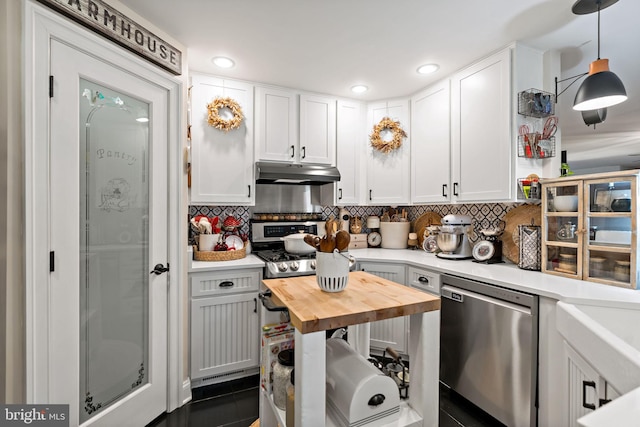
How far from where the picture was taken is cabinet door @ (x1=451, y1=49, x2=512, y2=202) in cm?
201

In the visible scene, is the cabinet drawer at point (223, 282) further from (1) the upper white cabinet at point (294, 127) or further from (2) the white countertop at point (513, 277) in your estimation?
(1) the upper white cabinet at point (294, 127)

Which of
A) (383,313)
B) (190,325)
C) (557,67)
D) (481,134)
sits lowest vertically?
(190,325)

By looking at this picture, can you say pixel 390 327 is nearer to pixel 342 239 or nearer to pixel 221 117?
pixel 342 239

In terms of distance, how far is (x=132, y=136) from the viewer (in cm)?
173

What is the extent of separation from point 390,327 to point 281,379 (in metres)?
1.53

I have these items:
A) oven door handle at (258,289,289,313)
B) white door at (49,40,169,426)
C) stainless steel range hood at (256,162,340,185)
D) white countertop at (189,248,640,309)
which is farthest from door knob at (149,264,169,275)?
stainless steel range hood at (256,162,340,185)

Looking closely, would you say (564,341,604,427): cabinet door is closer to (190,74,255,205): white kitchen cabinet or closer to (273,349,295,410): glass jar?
(273,349,295,410): glass jar

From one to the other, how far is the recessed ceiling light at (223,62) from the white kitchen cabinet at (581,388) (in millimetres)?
2648

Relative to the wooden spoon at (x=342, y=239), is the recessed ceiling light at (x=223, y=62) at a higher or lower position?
higher

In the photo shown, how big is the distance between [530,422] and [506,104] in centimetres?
193

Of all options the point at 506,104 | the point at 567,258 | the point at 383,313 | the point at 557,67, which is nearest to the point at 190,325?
the point at 383,313

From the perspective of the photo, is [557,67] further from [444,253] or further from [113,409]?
→ [113,409]

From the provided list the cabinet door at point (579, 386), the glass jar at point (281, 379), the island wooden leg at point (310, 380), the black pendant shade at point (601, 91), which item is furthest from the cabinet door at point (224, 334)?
the black pendant shade at point (601, 91)

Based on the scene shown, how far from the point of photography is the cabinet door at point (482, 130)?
2.01 meters
